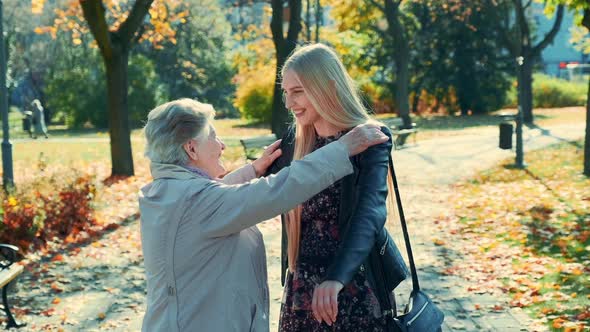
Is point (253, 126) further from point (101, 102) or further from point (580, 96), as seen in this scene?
point (580, 96)

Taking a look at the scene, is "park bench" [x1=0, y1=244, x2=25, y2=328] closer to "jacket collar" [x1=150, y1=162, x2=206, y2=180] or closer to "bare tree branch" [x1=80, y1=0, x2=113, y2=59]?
"jacket collar" [x1=150, y1=162, x2=206, y2=180]

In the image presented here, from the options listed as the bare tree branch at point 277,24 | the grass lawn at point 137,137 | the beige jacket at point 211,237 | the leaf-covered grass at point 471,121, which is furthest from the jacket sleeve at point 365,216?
the leaf-covered grass at point 471,121

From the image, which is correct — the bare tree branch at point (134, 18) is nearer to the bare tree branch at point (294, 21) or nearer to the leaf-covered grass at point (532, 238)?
the bare tree branch at point (294, 21)

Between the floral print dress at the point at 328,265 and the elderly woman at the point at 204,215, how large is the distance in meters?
0.39

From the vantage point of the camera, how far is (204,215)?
2.76m

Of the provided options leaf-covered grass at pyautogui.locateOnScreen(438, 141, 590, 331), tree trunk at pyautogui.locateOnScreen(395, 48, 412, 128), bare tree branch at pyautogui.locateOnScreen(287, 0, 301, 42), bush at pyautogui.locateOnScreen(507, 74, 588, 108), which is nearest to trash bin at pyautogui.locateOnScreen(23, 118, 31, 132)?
tree trunk at pyautogui.locateOnScreen(395, 48, 412, 128)

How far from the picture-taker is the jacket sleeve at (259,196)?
273 cm

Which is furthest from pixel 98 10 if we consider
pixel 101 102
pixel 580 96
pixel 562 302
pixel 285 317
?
pixel 580 96

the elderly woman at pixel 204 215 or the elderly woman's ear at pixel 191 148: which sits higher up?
the elderly woman's ear at pixel 191 148

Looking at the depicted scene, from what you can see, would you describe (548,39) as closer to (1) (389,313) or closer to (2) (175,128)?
(1) (389,313)

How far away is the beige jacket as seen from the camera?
108 inches

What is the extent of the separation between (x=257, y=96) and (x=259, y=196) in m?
39.7

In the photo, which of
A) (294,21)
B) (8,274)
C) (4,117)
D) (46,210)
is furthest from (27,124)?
(8,274)

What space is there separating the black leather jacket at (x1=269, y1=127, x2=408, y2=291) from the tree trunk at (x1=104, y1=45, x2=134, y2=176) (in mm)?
14592
